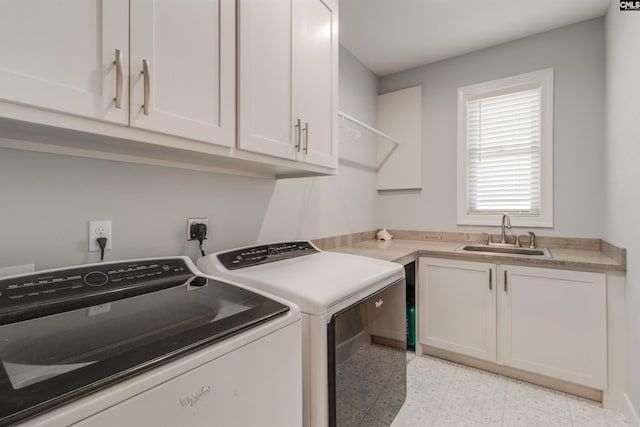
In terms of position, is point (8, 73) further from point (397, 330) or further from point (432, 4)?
point (432, 4)

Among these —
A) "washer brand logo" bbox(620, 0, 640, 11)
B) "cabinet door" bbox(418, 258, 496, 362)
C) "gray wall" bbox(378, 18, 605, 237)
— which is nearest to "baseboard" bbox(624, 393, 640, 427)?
"cabinet door" bbox(418, 258, 496, 362)

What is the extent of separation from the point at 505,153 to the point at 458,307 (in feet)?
4.76

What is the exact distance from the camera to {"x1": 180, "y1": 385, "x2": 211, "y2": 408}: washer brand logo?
0.61m

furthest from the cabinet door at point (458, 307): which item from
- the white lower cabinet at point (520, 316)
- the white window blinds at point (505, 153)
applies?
the white window blinds at point (505, 153)

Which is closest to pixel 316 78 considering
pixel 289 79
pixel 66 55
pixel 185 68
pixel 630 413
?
pixel 289 79

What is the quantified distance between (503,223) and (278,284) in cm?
225

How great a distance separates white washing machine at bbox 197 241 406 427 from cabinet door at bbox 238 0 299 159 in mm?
544

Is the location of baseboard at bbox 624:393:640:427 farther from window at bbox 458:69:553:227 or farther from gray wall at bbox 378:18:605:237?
window at bbox 458:69:553:227

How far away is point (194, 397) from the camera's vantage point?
24.5 inches

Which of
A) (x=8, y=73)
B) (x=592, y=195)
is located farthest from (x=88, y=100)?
(x=592, y=195)

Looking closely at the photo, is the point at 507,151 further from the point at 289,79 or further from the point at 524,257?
the point at 289,79

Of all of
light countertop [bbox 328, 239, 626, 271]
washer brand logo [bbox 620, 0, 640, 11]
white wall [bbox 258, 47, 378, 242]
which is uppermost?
washer brand logo [bbox 620, 0, 640, 11]

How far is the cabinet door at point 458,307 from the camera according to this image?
214cm

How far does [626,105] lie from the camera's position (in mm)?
1686
